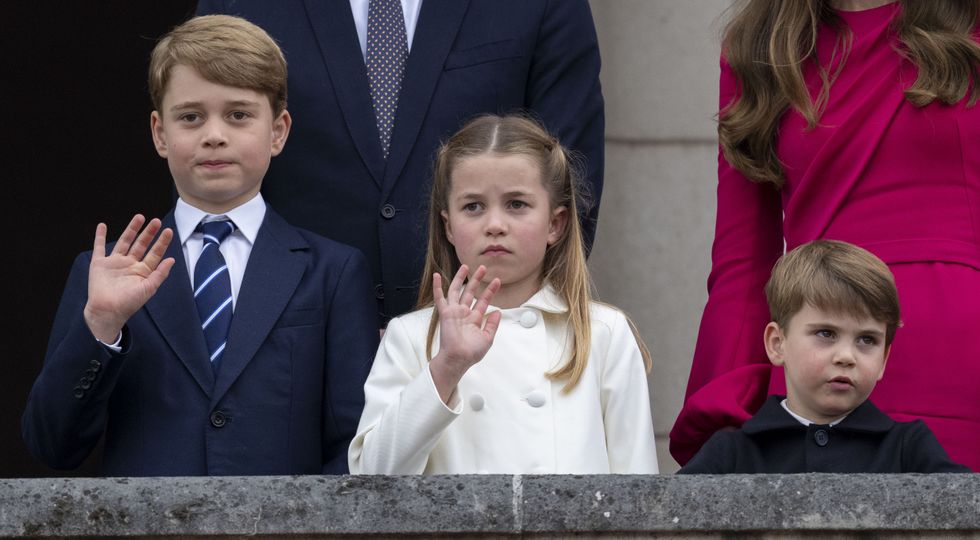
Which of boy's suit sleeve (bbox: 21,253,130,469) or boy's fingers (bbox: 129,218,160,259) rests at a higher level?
boy's fingers (bbox: 129,218,160,259)

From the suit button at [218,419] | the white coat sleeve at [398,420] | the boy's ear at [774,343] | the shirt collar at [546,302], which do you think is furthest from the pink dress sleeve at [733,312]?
the suit button at [218,419]

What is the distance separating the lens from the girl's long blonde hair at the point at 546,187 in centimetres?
470

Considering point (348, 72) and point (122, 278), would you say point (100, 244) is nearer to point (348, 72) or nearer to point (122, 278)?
point (122, 278)

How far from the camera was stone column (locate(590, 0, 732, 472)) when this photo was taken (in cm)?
745

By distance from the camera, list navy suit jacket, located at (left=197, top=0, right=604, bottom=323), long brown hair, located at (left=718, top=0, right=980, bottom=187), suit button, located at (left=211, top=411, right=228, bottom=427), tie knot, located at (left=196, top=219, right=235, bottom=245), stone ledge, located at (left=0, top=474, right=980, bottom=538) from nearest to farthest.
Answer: stone ledge, located at (left=0, top=474, right=980, bottom=538)
long brown hair, located at (left=718, top=0, right=980, bottom=187)
suit button, located at (left=211, top=411, right=228, bottom=427)
tie knot, located at (left=196, top=219, right=235, bottom=245)
navy suit jacket, located at (left=197, top=0, right=604, bottom=323)

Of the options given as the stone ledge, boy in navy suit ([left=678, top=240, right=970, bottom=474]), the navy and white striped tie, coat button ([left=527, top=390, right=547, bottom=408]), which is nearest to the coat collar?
boy in navy suit ([left=678, top=240, right=970, bottom=474])

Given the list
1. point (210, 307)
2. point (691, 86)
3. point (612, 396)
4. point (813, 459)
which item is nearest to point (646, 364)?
point (612, 396)

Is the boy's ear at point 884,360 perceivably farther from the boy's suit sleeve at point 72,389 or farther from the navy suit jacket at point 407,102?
the boy's suit sleeve at point 72,389

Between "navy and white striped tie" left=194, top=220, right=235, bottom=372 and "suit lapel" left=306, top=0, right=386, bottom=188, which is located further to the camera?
Answer: "suit lapel" left=306, top=0, right=386, bottom=188

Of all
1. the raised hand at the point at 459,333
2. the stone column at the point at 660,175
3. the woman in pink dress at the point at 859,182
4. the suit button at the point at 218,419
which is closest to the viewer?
the raised hand at the point at 459,333

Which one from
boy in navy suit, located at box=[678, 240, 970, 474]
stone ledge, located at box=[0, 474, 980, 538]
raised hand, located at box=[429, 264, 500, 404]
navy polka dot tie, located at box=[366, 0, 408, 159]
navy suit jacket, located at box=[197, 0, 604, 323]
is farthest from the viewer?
navy polka dot tie, located at box=[366, 0, 408, 159]

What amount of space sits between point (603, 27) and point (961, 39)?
10.1 feet

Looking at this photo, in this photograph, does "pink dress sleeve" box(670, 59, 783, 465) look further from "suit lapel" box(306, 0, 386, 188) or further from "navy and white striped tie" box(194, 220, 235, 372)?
"navy and white striped tie" box(194, 220, 235, 372)

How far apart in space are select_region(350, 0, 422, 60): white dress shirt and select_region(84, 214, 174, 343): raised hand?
1.01 meters
